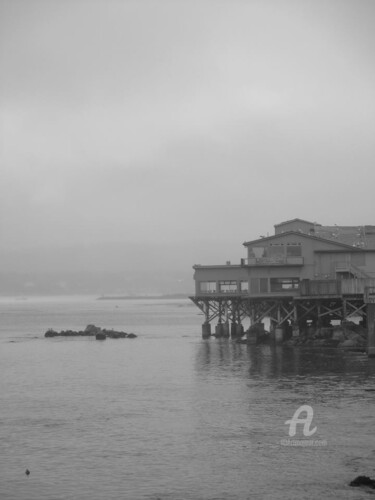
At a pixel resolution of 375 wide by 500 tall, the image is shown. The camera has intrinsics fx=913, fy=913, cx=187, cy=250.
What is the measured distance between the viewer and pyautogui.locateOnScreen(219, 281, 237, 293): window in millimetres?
96125

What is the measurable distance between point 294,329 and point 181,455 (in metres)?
49.0

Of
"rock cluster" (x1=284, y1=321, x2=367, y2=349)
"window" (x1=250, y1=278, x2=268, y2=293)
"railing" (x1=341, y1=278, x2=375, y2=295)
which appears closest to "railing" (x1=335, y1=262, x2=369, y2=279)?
"rock cluster" (x1=284, y1=321, x2=367, y2=349)

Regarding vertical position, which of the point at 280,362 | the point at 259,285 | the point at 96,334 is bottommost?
the point at 280,362

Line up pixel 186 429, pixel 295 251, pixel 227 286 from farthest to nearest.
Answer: pixel 227 286, pixel 295 251, pixel 186 429

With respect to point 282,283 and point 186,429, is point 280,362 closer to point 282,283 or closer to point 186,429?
point 282,283

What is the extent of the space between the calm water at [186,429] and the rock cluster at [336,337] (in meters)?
3.29

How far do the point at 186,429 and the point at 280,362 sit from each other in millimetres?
27373

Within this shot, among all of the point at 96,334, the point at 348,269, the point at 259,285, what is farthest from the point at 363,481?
the point at 96,334

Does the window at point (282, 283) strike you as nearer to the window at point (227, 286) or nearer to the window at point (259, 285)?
the window at point (259, 285)

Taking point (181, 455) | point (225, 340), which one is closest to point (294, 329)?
point (225, 340)

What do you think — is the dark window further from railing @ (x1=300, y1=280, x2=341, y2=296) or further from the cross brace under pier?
the cross brace under pier
